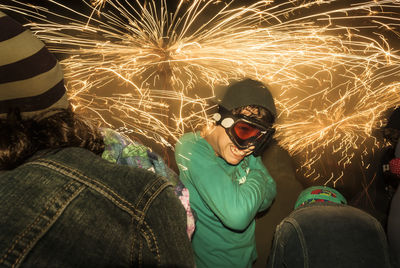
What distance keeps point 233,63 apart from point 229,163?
1460 mm

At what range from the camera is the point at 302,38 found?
2.65 m

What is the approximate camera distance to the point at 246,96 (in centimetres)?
164

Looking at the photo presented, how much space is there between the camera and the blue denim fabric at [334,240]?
1.25 m

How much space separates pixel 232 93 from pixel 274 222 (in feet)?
7.53

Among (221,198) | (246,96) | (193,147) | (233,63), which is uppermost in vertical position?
(233,63)

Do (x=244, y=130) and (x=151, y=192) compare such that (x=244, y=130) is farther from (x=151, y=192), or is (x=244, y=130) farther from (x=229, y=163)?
(x=151, y=192)

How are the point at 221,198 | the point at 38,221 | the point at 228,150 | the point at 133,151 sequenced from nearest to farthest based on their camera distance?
the point at 38,221
the point at 133,151
the point at 221,198
the point at 228,150

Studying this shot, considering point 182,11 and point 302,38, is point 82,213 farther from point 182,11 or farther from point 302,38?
point 302,38

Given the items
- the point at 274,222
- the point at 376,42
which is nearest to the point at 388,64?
the point at 376,42

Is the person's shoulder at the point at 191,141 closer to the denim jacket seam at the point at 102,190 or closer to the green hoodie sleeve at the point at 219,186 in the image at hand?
the green hoodie sleeve at the point at 219,186

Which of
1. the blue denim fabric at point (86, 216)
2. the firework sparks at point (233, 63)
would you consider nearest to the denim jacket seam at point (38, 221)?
the blue denim fabric at point (86, 216)

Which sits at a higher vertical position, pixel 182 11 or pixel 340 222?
pixel 182 11

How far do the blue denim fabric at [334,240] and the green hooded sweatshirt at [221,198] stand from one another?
308 millimetres

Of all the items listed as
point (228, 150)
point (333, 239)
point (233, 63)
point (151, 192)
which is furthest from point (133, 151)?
point (233, 63)
